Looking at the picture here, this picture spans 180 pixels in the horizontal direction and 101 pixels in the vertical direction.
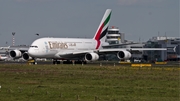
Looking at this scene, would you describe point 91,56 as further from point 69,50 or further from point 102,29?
point 102,29

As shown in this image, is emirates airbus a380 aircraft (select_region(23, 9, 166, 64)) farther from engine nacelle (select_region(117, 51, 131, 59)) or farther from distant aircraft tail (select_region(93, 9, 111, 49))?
distant aircraft tail (select_region(93, 9, 111, 49))

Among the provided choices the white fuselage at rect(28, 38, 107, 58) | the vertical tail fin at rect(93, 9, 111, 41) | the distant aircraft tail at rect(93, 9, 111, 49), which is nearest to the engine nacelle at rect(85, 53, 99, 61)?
the white fuselage at rect(28, 38, 107, 58)

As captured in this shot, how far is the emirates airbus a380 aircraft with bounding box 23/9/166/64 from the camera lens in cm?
8006

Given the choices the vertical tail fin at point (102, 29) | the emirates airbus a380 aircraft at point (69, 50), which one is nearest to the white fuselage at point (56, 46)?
the emirates airbus a380 aircraft at point (69, 50)

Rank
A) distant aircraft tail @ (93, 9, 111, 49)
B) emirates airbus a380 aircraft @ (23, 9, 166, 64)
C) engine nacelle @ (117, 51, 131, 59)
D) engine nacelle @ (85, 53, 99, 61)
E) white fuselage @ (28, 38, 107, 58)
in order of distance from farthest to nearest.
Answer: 1. distant aircraft tail @ (93, 9, 111, 49)
2. engine nacelle @ (117, 51, 131, 59)
3. engine nacelle @ (85, 53, 99, 61)
4. emirates airbus a380 aircraft @ (23, 9, 166, 64)
5. white fuselage @ (28, 38, 107, 58)

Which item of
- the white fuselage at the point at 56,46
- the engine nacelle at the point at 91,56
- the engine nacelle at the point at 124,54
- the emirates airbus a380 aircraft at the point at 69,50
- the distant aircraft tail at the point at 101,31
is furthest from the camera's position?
the distant aircraft tail at the point at 101,31

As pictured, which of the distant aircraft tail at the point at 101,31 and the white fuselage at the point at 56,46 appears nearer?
the white fuselage at the point at 56,46

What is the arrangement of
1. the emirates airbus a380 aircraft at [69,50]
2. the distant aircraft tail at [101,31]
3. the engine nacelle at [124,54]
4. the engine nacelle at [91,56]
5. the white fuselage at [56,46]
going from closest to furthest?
1. the white fuselage at [56,46]
2. the emirates airbus a380 aircraft at [69,50]
3. the engine nacelle at [91,56]
4. the engine nacelle at [124,54]
5. the distant aircraft tail at [101,31]

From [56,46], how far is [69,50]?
339cm

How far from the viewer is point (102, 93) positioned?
1282 inches

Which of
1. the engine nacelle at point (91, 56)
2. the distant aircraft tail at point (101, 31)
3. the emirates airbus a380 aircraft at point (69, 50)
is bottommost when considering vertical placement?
the engine nacelle at point (91, 56)

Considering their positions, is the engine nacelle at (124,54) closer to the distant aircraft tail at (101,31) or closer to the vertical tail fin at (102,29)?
the distant aircraft tail at (101,31)

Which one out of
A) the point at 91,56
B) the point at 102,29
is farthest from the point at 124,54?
the point at 102,29

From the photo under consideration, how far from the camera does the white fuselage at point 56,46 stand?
7962 centimetres
